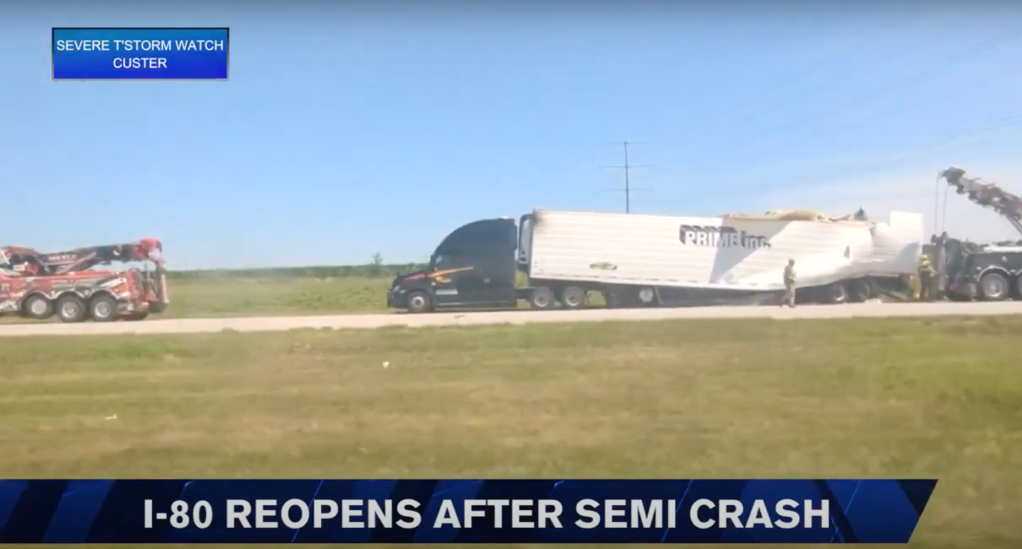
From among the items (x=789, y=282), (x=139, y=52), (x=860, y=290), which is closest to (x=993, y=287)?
(x=860, y=290)

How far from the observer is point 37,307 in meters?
3.29

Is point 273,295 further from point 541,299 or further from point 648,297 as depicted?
point 648,297

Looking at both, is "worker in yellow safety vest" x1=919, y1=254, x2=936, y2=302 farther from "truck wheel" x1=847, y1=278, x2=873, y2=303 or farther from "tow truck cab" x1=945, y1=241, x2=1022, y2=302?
"truck wheel" x1=847, y1=278, x2=873, y2=303

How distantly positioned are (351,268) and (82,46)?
3.61 feet

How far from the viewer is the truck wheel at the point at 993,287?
3.19m

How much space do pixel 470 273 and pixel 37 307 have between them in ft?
5.26

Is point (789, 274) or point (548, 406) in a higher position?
point (789, 274)

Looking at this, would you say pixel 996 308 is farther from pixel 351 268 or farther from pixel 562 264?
pixel 351 268

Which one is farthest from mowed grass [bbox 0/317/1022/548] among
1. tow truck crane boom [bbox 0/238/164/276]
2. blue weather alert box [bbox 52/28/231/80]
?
blue weather alert box [bbox 52/28/231/80]

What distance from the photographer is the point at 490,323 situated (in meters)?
3.33

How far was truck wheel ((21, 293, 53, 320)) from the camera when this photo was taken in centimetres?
325

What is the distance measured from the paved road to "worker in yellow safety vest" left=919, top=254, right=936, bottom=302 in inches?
1.4

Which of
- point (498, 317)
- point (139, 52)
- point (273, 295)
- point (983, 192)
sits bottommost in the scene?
point (498, 317)

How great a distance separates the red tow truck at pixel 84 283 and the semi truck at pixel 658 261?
83 cm
